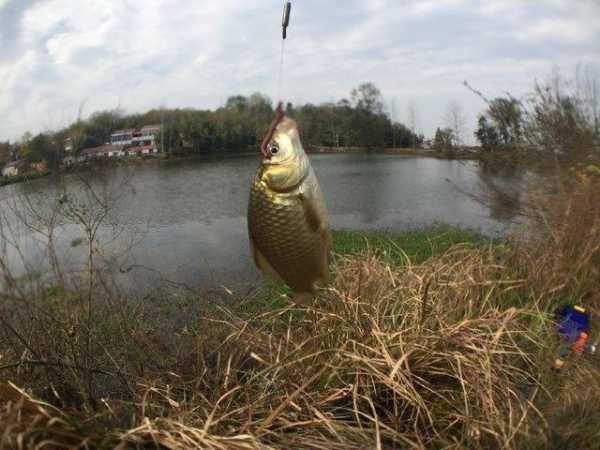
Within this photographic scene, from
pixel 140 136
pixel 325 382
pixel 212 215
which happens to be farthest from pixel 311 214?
pixel 140 136

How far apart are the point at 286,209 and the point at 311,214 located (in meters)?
0.10

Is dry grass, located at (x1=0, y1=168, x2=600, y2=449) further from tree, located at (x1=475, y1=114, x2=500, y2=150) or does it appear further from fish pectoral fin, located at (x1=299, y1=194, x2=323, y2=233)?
tree, located at (x1=475, y1=114, x2=500, y2=150)

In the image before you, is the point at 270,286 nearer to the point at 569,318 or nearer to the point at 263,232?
the point at 569,318

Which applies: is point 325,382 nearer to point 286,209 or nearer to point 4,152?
point 286,209

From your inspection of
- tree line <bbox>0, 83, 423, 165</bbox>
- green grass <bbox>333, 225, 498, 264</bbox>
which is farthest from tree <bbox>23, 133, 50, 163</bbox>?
green grass <bbox>333, 225, 498, 264</bbox>

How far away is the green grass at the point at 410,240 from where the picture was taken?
8892 mm

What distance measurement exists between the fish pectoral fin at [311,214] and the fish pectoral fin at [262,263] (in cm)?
24

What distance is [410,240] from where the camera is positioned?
10.2 metres

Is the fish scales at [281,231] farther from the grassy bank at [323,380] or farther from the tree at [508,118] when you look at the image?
the tree at [508,118]

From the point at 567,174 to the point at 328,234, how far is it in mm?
6864

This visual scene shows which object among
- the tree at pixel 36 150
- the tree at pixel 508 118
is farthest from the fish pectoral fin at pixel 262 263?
the tree at pixel 508 118

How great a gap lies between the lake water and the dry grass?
167 centimetres

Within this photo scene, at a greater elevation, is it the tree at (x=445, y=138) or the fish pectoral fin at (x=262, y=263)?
the tree at (x=445, y=138)

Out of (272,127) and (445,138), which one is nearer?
(272,127)
